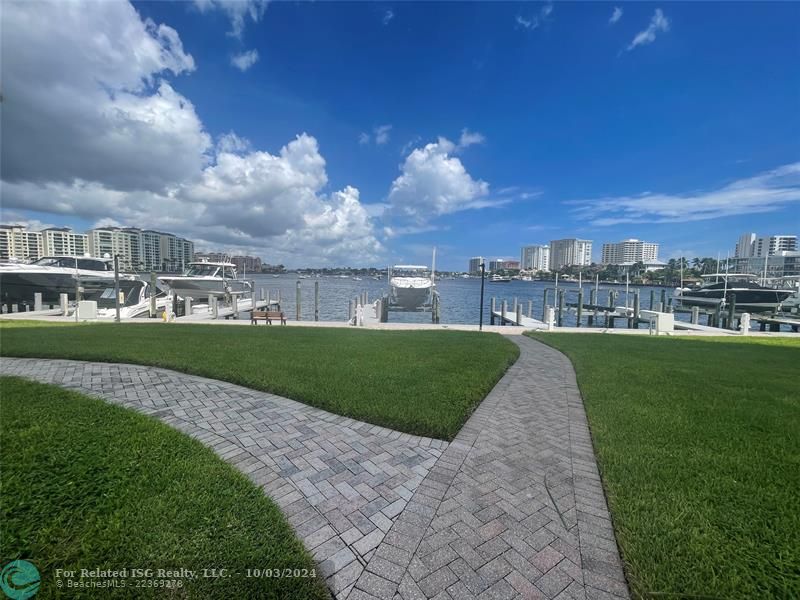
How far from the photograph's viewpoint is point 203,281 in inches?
998

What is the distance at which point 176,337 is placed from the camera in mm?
10234

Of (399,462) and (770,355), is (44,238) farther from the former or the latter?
(770,355)

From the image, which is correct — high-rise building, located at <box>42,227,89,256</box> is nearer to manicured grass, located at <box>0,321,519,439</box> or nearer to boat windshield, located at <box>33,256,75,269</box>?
boat windshield, located at <box>33,256,75,269</box>

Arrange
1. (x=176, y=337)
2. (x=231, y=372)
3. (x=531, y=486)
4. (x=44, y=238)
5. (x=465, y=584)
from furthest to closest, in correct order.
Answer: (x=44, y=238)
(x=176, y=337)
(x=231, y=372)
(x=531, y=486)
(x=465, y=584)

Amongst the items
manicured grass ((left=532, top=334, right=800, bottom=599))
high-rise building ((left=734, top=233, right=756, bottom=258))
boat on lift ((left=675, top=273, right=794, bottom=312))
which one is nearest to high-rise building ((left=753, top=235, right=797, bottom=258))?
high-rise building ((left=734, top=233, right=756, bottom=258))

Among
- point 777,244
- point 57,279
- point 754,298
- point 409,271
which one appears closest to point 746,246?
point 777,244

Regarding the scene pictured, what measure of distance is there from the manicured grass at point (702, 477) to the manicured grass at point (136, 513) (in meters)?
2.33

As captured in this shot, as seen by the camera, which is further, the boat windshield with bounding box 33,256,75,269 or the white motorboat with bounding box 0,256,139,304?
the boat windshield with bounding box 33,256,75,269

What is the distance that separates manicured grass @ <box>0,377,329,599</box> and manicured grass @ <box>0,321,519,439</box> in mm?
2012

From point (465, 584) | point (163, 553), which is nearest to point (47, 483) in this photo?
point (163, 553)

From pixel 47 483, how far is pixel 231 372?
3545 mm

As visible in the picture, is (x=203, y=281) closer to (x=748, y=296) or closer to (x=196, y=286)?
(x=196, y=286)

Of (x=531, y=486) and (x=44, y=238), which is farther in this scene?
(x=44, y=238)

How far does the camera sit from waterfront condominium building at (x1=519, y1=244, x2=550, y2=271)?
335ft
